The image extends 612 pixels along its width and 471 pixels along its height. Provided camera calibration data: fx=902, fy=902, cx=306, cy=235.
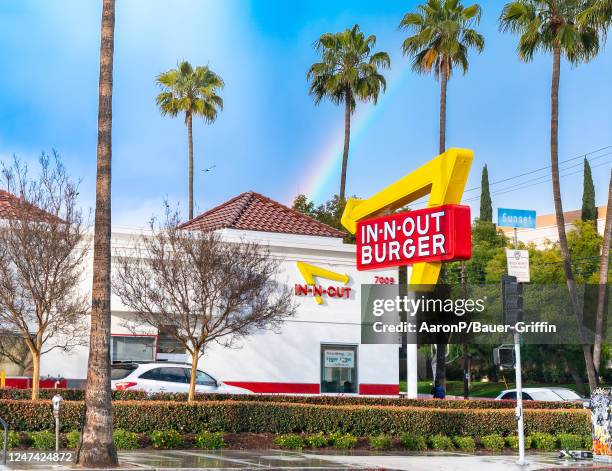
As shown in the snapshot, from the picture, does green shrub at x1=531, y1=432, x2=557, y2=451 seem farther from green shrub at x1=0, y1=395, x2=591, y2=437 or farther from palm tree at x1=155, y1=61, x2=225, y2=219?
palm tree at x1=155, y1=61, x2=225, y2=219

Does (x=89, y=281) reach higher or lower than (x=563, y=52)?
lower

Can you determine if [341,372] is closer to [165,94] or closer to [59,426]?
[59,426]

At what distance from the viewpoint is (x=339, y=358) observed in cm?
3156

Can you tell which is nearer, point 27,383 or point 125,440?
point 125,440

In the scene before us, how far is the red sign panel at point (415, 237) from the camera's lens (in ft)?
80.6

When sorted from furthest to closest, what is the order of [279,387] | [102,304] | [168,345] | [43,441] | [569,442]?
[279,387], [168,345], [569,442], [43,441], [102,304]

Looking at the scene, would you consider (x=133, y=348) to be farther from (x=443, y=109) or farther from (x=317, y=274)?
(x=443, y=109)

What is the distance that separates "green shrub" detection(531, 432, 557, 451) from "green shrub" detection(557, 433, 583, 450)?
0.19 metres

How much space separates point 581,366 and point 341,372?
3389 cm

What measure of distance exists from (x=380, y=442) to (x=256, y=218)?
38.4ft

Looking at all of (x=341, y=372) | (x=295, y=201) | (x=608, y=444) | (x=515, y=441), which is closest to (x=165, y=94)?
(x=295, y=201)

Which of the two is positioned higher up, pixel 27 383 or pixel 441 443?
pixel 27 383

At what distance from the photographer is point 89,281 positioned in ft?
91.9

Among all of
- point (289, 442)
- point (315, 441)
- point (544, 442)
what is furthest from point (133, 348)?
point (544, 442)
